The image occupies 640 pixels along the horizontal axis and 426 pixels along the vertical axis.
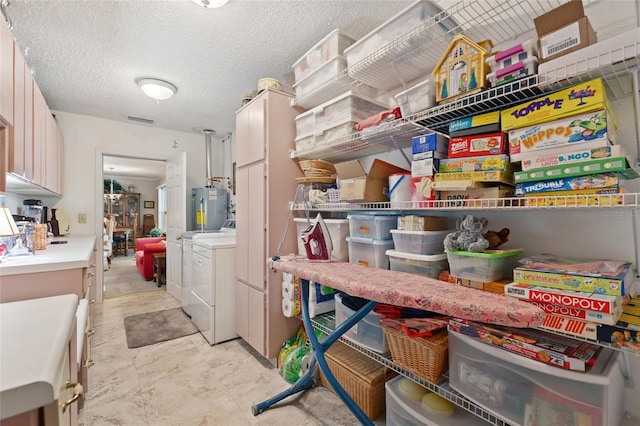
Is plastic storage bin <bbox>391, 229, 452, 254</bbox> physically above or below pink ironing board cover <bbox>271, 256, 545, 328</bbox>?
above

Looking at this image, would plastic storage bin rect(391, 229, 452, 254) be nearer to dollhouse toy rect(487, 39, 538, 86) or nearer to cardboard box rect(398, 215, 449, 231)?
cardboard box rect(398, 215, 449, 231)

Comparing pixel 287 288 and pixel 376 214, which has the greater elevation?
pixel 376 214

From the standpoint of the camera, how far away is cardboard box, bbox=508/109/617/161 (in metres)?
0.90

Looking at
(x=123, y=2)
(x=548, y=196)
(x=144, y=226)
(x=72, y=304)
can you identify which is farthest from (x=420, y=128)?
(x=144, y=226)

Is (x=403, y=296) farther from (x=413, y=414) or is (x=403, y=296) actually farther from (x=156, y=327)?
(x=156, y=327)

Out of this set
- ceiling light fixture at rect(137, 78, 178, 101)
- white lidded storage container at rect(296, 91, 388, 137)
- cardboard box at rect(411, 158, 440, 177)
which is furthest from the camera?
ceiling light fixture at rect(137, 78, 178, 101)

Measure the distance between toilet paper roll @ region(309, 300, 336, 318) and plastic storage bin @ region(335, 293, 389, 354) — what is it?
1.01ft

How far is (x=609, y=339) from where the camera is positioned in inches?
32.4

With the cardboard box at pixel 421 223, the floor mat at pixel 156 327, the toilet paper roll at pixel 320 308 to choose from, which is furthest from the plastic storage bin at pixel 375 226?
the floor mat at pixel 156 327

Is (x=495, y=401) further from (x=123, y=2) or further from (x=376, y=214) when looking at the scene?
(x=123, y=2)

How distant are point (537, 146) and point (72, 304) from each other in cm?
159

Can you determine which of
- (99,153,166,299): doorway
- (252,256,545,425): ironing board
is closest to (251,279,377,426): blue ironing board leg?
(252,256,545,425): ironing board

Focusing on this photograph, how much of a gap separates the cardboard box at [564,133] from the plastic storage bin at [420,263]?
544 millimetres

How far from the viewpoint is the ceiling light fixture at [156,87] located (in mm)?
2688
